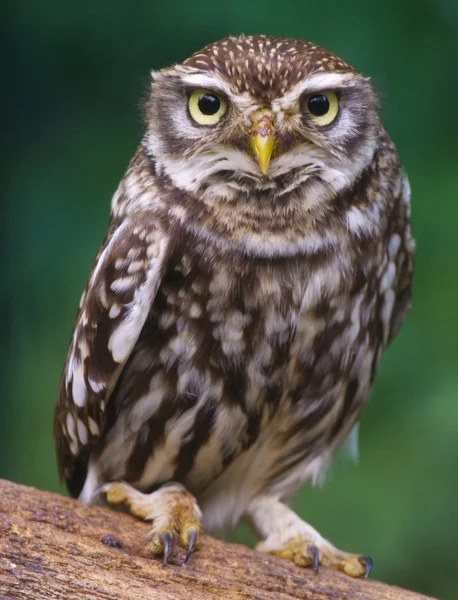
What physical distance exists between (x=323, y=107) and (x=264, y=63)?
0.50 feet

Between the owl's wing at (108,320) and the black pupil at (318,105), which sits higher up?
the black pupil at (318,105)

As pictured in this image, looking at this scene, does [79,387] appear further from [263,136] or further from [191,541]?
[263,136]

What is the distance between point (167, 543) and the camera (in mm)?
2010

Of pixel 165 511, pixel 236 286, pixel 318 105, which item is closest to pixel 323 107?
pixel 318 105

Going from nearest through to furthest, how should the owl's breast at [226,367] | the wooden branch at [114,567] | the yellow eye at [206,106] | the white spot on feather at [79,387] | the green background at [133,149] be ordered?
the wooden branch at [114,567], the yellow eye at [206,106], the owl's breast at [226,367], the white spot on feather at [79,387], the green background at [133,149]

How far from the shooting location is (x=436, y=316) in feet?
9.34

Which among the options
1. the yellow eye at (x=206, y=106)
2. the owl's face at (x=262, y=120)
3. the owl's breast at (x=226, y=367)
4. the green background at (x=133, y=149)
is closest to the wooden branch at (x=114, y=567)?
the owl's breast at (x=226, y=367)

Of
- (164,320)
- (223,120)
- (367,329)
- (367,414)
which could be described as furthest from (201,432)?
(367,414)

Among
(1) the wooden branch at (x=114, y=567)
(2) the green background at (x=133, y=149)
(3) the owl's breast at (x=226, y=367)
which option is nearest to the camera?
(1) the wooden branch at (x=114, y=567)

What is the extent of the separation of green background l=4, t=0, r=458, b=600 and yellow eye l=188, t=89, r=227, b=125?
0.88m

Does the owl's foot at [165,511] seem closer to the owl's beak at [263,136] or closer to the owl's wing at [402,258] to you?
the owl's wing at [402,258]

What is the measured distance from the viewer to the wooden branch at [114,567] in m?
1.80

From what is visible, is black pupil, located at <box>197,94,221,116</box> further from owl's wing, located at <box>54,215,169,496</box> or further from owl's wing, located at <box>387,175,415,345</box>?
owl's wing, located at <box>387,175,415,345</box>

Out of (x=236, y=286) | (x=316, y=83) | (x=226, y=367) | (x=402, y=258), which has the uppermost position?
(x=316, y=83)
